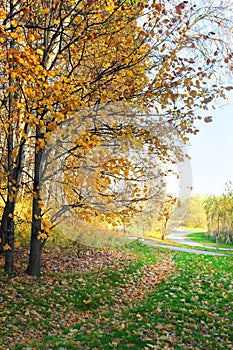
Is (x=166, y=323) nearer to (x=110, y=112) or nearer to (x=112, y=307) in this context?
(x=112, y=307)

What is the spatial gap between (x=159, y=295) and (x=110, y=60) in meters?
5.08

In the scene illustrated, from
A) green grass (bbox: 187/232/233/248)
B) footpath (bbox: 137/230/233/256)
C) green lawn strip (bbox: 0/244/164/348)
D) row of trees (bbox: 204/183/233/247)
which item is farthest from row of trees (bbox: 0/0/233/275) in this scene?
green grass (bbox: 187/232/233/248)

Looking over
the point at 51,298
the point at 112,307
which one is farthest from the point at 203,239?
the point at 51,298

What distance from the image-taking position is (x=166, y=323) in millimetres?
6211

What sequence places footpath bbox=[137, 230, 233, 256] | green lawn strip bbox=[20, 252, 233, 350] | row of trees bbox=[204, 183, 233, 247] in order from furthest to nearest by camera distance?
row of trees bbox=[204, 183, 233, 247]
footpath bbox=[137, 230, 233, 256]
green lawn strip bbox=[20, 252, 233, 350]

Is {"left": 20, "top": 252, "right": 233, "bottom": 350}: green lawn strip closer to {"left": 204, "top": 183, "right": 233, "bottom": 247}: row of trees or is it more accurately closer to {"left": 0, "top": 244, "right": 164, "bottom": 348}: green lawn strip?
{"left": 0, "top": 244, "right": 164, "bottom": 348}: green lawn strip

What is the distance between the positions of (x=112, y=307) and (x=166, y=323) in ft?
5.33

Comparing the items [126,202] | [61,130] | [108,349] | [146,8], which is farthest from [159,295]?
[146,8]

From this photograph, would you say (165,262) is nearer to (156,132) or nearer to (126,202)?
(126,202)

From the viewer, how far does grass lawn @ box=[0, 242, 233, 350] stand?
547 cm

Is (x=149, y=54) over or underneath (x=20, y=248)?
over

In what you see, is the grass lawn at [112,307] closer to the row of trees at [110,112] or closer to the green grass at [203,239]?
the row of trees at [110,112]

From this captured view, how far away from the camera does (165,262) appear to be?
45.0 ft

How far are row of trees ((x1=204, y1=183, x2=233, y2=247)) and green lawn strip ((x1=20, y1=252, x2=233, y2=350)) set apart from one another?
2214cm
